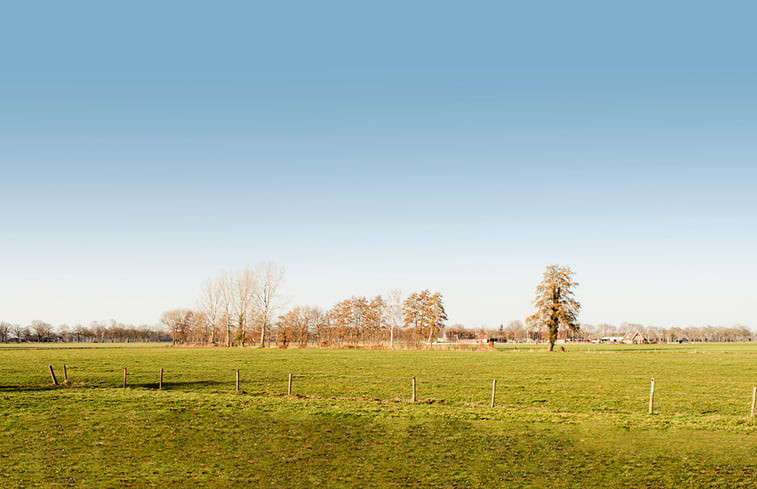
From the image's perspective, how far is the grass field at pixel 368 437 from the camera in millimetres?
14336

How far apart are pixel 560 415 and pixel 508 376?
1839cm

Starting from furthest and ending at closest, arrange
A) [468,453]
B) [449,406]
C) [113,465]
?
1. [449,406]
2. [468,453]
3. [113,465]

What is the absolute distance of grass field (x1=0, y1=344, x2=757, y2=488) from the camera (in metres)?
14.3

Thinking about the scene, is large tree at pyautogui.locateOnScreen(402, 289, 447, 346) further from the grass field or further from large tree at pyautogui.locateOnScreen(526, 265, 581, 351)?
the grass field

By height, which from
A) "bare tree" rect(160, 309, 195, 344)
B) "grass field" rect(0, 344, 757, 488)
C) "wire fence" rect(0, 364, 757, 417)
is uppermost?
"grass field" rect(0, 344, 757, 488)

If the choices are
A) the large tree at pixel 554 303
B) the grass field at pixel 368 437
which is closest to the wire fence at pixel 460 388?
the grass field at pixel 368 437

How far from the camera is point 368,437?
18438 millimetres

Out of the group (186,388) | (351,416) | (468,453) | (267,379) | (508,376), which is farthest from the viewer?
(508,376)

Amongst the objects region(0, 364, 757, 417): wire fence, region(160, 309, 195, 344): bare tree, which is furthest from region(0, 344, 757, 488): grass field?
region(160, 309, 195, 344): bare tree

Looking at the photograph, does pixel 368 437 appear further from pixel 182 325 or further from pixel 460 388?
pixel 182 325

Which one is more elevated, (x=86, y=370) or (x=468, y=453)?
(x=468, y=453)

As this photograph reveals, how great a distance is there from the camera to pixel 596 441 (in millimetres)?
17641

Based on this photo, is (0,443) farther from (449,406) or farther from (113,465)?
(449,406)

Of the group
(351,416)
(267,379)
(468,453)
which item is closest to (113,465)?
(351,416)
